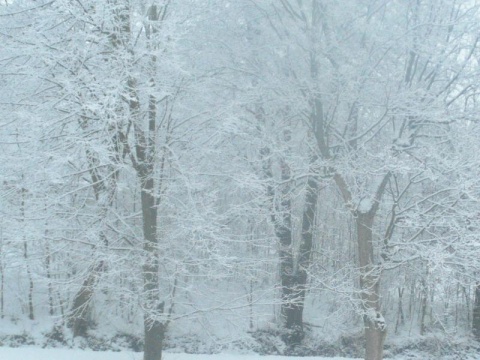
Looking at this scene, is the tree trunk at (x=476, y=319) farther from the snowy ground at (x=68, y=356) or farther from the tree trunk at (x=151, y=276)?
the tree trunk at (x=151, y=276)

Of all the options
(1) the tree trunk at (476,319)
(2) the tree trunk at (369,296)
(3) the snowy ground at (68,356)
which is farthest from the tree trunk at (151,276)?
(1) the tree trunk at (476,319)

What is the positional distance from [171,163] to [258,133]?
3.07 metres

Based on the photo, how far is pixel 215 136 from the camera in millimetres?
9773

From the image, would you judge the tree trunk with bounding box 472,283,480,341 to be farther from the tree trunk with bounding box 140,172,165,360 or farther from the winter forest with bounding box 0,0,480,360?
the tree trunk with bounding box 140,172,165,360

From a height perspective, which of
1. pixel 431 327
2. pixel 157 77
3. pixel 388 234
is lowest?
pixel 431 327

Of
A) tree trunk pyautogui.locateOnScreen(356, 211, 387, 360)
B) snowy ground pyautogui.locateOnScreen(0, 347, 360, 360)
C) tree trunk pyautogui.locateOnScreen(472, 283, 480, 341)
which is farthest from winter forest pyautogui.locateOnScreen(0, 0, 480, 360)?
tree trunk pyautogui.locateOnScreen(472, 283, 480, 341)

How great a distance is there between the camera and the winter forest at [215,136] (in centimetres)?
813

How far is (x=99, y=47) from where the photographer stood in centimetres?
838

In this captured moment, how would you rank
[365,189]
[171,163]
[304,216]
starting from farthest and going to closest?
1. [304,216]
2. [365,189]
3. [171,163]

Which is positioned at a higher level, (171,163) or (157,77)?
(157,77)

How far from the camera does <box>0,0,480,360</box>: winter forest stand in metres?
8.13

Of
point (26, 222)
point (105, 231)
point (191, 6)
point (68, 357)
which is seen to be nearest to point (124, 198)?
point (105, 231)

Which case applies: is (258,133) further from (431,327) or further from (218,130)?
(431,327)

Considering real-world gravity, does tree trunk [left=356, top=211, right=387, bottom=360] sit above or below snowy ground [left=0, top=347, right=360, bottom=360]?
above
